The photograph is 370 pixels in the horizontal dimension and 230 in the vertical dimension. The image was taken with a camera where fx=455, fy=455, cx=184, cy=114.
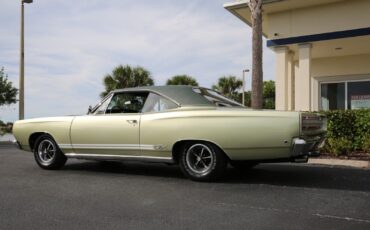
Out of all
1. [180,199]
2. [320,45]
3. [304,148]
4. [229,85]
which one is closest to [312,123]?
[304,148]

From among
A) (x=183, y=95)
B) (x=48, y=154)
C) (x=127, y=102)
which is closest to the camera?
(x=183, y=95)

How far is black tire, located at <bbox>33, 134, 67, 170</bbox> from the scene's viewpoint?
309 inches

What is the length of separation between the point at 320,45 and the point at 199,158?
10.9 metres

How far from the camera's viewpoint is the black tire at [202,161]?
20.1 feet

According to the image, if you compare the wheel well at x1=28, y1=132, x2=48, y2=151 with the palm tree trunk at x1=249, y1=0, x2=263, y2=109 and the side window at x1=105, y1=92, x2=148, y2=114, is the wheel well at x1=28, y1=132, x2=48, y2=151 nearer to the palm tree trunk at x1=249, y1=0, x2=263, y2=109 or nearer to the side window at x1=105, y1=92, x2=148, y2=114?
the side window at x1=105, y1=92, x2=148, y2=114

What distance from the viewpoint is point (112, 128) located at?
7.00 meters

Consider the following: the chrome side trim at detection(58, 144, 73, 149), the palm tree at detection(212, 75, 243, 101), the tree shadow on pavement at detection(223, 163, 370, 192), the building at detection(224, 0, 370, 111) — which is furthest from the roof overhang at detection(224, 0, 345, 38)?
the palm tree at detection(212, 75, 243, 101)

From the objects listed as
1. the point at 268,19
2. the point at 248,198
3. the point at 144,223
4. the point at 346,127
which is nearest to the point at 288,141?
→ the point at 248,198

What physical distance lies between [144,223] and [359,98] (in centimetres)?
1540

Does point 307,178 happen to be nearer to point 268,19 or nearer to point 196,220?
point 196,220

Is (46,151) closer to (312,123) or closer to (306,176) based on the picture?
(306,176)

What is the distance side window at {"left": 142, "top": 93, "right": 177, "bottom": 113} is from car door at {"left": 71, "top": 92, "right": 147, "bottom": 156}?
13cm

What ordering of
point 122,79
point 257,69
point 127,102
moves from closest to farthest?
point 127,102 → point 257,69 → point 122,79

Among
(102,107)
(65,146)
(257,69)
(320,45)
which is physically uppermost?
(320,45)
